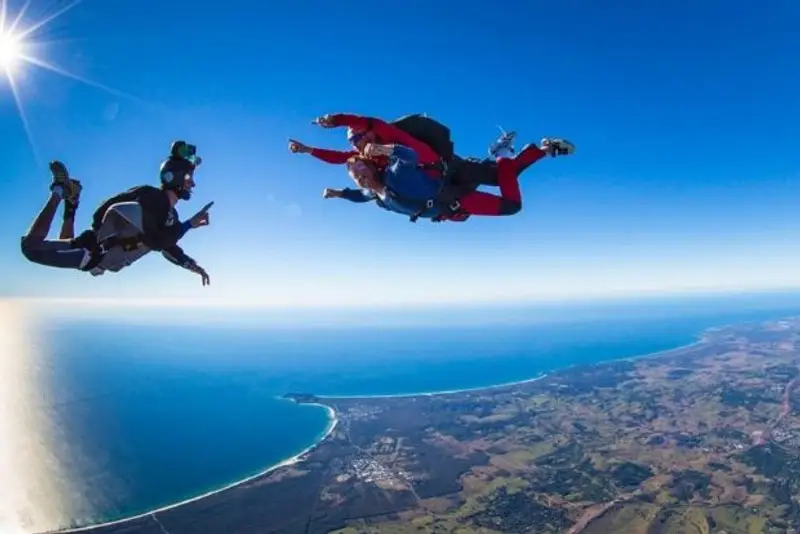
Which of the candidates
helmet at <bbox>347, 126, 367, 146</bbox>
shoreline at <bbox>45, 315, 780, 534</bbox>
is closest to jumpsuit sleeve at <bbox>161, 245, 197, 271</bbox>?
helmet at <bbox>347, 126, 367, 146</bbox>

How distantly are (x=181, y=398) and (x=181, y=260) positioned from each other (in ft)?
335

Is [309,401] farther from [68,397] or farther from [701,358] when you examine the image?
[701,358]

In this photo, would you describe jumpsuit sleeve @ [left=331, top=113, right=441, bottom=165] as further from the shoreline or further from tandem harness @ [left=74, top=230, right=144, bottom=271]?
the shoreline

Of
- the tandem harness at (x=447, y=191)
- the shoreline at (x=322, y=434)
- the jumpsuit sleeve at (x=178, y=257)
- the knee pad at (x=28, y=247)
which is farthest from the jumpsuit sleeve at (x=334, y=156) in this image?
the shoreline at (x=322, y=434)

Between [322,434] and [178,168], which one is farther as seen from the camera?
[322,434]

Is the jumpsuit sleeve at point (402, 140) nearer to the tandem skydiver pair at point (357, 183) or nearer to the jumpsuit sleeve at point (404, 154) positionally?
the tandem skydiver pair at point (357, 183)

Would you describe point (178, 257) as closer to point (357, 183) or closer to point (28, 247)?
point (28, 247)

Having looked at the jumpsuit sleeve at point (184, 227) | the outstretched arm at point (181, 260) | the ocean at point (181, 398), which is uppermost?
the jumpsuit sleeve at point (184, 227)

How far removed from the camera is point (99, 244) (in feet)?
13.8

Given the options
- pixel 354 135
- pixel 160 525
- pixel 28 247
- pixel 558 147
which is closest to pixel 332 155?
pixel 354 135

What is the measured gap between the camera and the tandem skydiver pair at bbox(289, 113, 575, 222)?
4.18 meters

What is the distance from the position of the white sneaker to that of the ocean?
2066 inches

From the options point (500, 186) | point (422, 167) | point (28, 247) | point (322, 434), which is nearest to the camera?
point (28, 247)

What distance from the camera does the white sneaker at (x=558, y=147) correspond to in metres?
4.68
